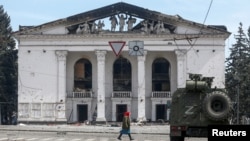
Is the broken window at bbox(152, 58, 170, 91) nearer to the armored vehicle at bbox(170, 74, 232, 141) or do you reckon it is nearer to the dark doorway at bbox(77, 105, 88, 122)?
the dark doorway at bbox(77, 105, 88, 122)

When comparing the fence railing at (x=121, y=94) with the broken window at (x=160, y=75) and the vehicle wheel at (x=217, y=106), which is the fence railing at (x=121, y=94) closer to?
the broken window at (x=160, y=75)

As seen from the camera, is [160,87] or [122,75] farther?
[122,75]

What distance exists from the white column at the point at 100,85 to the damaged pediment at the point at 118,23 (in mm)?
2903

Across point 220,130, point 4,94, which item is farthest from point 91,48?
point 220,130

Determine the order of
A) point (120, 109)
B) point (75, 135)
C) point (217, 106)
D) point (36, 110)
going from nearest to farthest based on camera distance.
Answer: point (217, 106) → point (75, 135) → point (36, 110) → point (120, 109)

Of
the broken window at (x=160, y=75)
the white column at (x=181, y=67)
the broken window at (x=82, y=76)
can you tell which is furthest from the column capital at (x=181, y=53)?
the broken window at (x=82, y=76)

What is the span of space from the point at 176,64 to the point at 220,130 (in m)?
62.9

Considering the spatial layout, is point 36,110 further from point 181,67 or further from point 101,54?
point 181,67

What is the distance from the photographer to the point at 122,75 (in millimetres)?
69688

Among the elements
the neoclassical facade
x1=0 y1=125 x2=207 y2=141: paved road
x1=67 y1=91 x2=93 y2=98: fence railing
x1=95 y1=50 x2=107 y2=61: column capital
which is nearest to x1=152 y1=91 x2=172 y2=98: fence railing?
the neoclassical facade

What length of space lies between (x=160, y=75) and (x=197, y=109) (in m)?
52.1

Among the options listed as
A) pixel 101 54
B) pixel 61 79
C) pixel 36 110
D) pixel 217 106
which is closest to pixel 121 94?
pixel 101 54

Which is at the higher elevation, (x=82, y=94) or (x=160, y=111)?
(x=82, y=94)

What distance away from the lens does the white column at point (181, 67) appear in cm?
A: 6675
